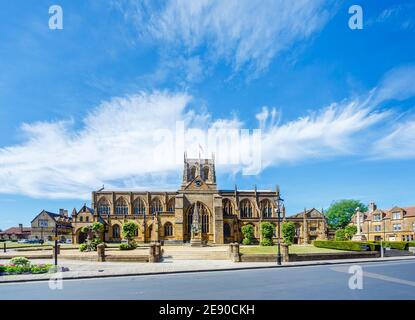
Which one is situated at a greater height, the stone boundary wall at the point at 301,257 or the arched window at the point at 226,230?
the stone boundary wall at the point at 301,257

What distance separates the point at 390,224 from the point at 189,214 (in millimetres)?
42952

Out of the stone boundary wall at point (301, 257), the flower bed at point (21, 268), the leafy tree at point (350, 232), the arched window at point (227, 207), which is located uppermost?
the arched window at point (227, 207)

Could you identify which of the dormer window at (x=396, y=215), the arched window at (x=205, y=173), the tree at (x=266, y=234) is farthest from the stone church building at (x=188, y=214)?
the dormer window at (x=396, y=215)

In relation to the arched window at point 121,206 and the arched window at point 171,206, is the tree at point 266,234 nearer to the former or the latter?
the arched window at point 171,206

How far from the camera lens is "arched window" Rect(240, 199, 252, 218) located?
2559 inches

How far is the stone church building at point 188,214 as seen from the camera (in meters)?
55.2

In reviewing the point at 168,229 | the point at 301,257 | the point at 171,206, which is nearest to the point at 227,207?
the point at 171,206

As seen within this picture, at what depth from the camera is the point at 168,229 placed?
56562mm

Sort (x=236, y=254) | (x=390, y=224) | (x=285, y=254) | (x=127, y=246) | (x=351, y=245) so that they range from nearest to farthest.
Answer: (x=236, y=254), (x=285, y=254), (x=351, y=245), (x=127, y=246), (x=390, y=224)

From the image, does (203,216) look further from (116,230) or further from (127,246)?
(127,246)

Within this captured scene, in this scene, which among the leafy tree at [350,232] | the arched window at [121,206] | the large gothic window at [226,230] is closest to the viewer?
the large gothic window at [226,230]
